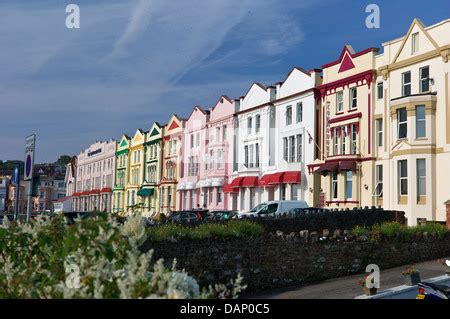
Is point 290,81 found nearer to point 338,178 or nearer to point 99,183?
point 338,178

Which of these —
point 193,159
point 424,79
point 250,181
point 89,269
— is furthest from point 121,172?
point 89,269

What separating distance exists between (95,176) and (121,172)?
40.9 ft

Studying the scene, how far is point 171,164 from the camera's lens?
202ft

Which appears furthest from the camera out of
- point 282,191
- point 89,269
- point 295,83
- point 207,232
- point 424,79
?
point 295,83

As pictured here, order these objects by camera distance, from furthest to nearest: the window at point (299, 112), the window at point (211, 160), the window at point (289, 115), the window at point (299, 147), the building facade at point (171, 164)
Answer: the building facade at point (171, 164) < the window at point (211, 160) < the window at point (289, 115) < the window at point (299, 112) < the window at point (299, 147)

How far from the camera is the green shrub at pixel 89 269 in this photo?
3965 mm

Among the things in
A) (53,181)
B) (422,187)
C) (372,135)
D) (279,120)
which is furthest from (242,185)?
(53,181)

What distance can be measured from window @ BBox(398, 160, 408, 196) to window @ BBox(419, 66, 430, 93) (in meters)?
4.20

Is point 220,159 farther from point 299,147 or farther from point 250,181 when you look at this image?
point 299,147

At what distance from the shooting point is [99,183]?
8531 cm

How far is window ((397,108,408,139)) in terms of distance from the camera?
31062mm

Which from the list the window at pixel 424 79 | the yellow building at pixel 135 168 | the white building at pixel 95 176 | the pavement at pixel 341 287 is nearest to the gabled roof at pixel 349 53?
the window at pixel 424 79

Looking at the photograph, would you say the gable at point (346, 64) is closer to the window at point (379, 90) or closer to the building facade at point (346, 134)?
the building facade at point (346, 134)
